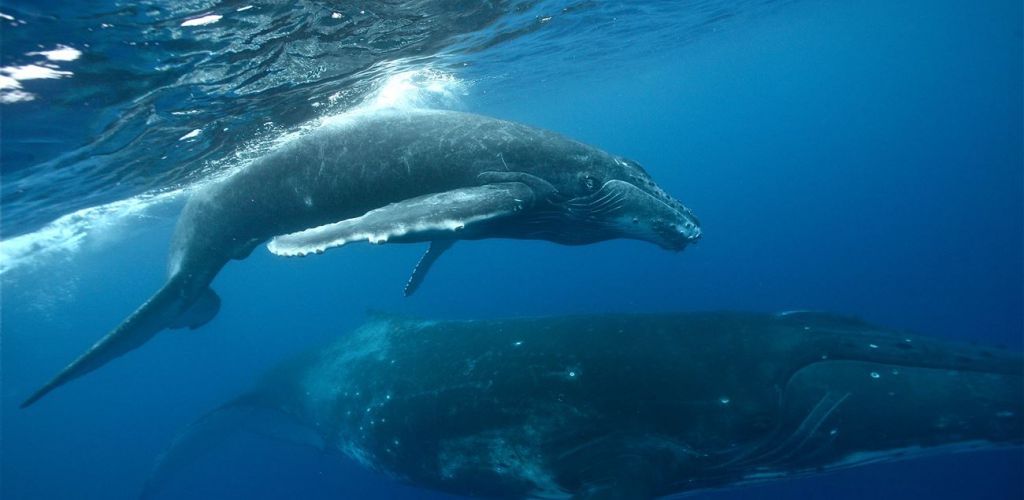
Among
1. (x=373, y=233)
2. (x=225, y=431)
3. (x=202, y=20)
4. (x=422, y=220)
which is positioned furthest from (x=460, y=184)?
(x=225, y=431)

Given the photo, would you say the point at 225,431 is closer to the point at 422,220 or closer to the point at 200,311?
the point at 200,311

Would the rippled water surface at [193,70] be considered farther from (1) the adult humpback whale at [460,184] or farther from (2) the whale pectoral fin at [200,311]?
(2) the whale pectoral fin at [200,311]

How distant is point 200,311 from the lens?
10453 mm

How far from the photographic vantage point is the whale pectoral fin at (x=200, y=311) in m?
10.1

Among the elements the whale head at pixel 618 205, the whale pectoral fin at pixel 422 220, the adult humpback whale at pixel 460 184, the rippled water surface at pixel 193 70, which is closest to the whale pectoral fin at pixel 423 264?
the adult humpback whale at pixel 460 184

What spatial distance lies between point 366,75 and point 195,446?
1362 centimetres

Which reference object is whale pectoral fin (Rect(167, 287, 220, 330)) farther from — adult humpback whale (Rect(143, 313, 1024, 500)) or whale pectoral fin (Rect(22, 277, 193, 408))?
adult humpback whale (Rect(143, 313, 1024, 500))

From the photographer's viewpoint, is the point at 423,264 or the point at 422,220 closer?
the point at 422,220

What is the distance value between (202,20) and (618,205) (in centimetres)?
760

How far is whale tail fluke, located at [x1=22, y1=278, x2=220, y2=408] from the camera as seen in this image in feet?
26.3

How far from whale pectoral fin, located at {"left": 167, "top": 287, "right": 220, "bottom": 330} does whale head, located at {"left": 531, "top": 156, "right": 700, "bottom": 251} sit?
24.1ft

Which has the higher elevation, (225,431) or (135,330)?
(135,330)

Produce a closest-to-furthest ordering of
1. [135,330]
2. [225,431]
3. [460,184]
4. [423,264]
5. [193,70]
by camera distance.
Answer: [460,184] → [135,330] → [423,264] → [193,70] → [225,431]

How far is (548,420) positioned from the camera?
6.96 m
